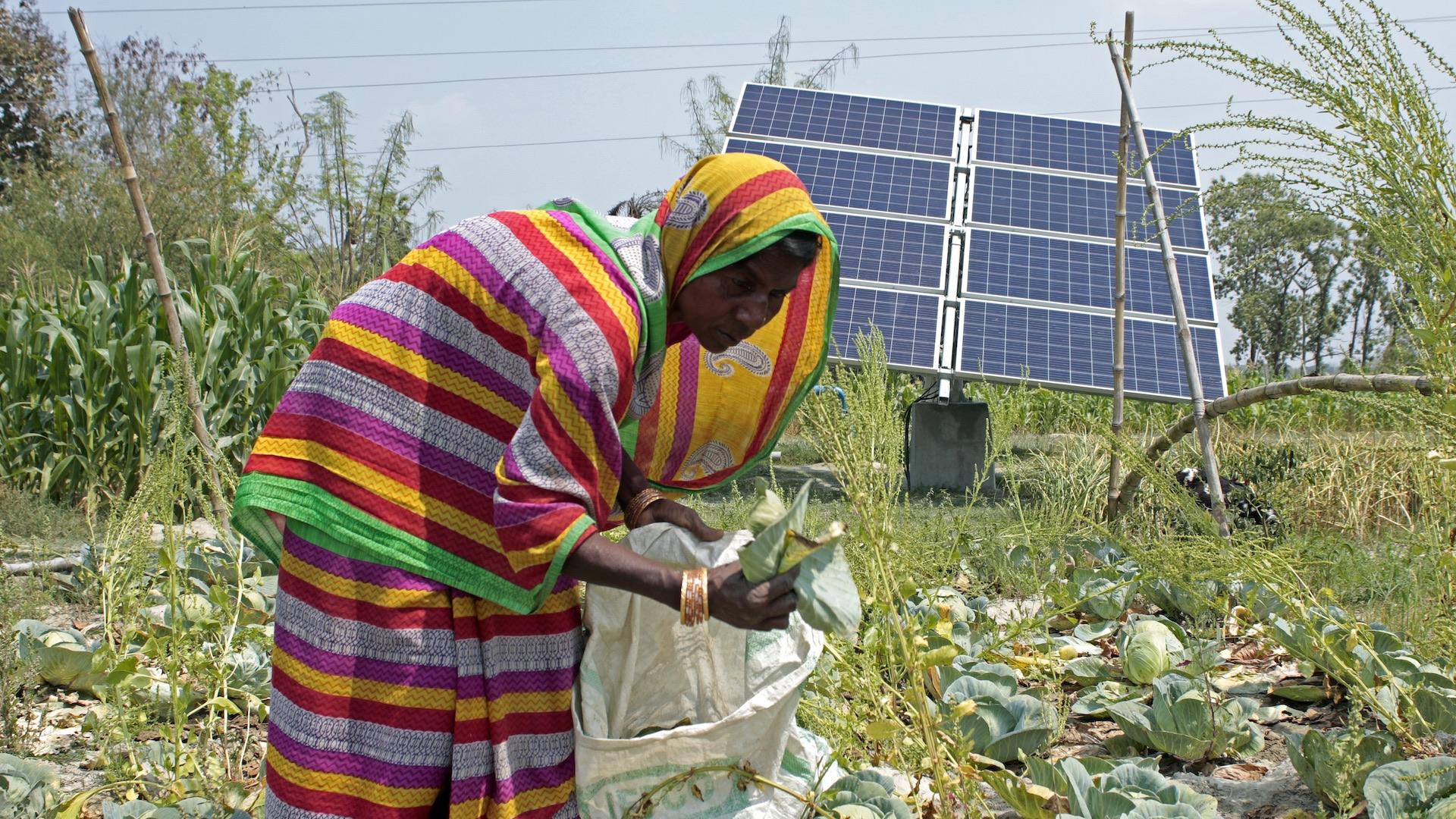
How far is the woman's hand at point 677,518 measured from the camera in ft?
5.32

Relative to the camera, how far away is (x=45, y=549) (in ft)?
13.3

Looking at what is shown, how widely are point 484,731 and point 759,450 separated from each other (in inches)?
25.0

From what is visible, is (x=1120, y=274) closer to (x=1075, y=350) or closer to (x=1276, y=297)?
(x=1075, y=350)

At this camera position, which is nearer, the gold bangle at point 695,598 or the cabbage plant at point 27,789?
the gold bangle at point 695,598

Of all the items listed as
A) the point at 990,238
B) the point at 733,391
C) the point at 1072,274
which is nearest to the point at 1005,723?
the point at 733,391

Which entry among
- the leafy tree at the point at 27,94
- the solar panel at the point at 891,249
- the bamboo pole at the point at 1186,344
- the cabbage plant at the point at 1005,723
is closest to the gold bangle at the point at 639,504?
the cabbage plant at the point at 1005,723

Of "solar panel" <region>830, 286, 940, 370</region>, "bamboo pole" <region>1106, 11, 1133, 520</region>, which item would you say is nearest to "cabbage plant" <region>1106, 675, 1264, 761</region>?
"bamboo pole" <region>1106, 11, 1133, 520</region>

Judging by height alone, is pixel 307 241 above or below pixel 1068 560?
above

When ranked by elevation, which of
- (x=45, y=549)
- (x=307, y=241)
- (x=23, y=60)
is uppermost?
(x=23, y=60)

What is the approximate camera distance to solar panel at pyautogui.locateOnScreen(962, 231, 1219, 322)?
24.7 feet

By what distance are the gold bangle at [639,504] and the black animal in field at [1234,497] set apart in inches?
152

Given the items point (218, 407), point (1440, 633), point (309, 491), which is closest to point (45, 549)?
point (218, 407)

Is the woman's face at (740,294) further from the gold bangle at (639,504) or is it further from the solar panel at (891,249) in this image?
the solar panel at (891,249)

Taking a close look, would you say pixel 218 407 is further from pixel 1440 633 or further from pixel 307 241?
pixel 307 241
